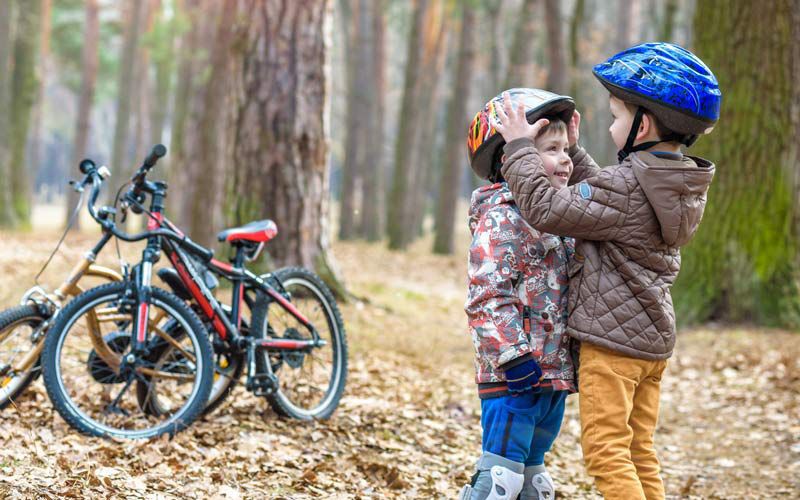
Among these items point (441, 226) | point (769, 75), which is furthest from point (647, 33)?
point (769, 75)

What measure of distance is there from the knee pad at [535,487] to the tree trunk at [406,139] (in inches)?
698

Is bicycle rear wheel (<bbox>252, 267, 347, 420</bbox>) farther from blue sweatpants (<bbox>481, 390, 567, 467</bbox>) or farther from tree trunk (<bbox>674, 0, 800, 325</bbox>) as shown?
tree trunk (<bbox>674, 0, 800, 325</bbox>)

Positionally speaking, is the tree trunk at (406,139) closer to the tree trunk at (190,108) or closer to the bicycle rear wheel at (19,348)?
the tree trunk at (190,108)

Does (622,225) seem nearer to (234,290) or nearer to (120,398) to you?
(234,290)

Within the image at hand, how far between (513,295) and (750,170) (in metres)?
6.83

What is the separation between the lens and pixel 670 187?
131 inches

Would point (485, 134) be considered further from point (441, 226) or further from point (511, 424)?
point (441, 226)

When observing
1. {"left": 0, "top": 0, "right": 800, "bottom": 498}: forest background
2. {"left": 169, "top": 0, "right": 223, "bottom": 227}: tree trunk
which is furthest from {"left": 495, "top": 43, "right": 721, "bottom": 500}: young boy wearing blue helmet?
{"left": 169, "top": 0, "right": 223, "bottom": 227}: tree trunk

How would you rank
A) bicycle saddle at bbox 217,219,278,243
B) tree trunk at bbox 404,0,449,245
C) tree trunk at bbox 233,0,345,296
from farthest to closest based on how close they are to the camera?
tree trunk at bbox 404,0,449,245 < tree trunk at bbox 233,0,345,296 < bicycle saddle at bbox 217,219,278,243

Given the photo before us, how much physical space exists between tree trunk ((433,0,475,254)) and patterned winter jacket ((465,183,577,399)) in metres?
17.4

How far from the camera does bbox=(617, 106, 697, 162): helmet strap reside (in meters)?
3.43

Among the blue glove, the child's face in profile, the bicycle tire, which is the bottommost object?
the bicycle tire

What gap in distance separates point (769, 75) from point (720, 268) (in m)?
2.05

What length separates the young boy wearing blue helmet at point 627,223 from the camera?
3.32 m
